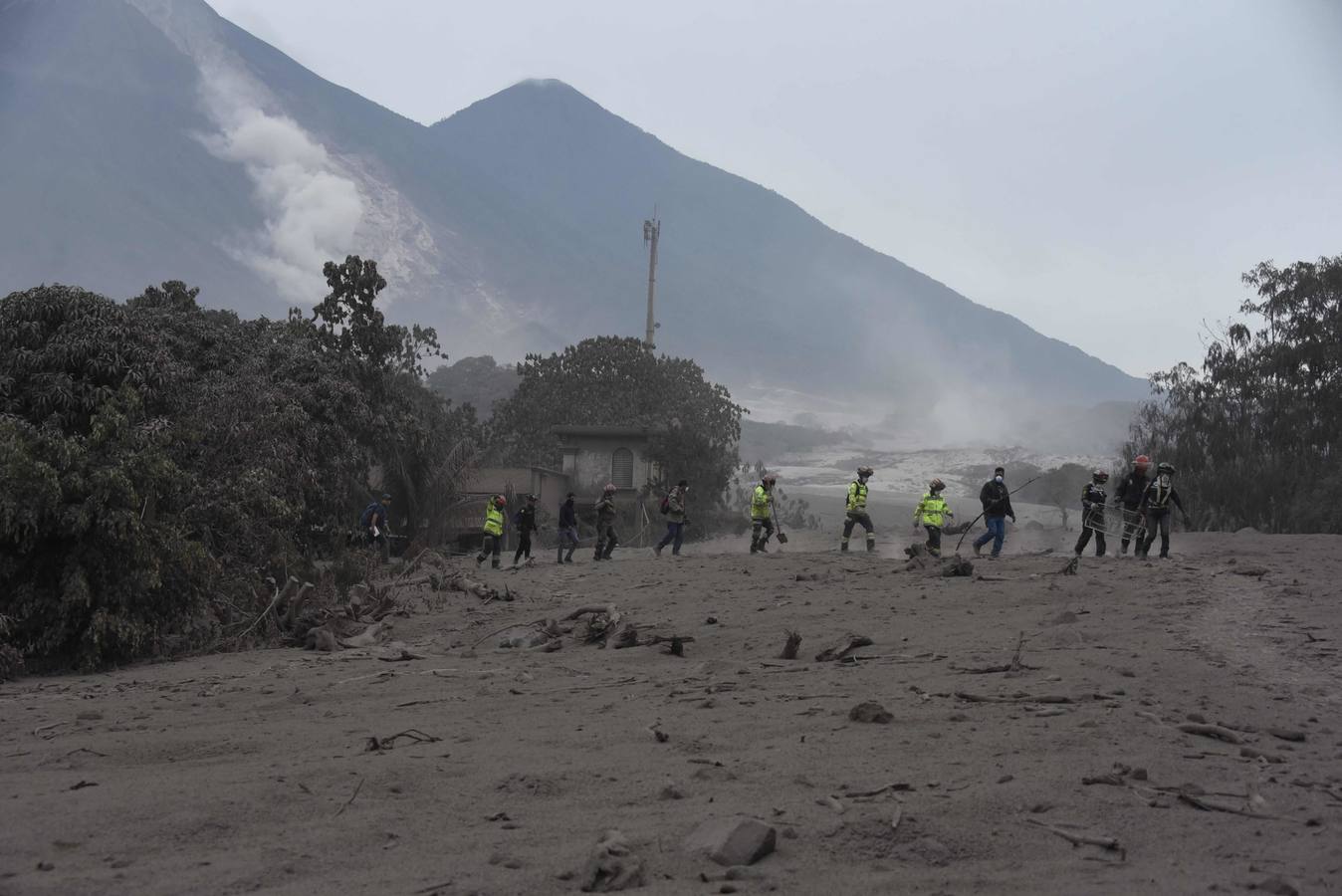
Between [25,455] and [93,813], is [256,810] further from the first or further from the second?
[25,455]

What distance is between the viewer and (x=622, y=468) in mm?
50938

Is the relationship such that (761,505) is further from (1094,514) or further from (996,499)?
(1094,514)

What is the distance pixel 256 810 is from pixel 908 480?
356 feet

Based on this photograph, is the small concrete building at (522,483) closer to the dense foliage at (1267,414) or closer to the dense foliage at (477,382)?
the dense foliage at (1267,414)

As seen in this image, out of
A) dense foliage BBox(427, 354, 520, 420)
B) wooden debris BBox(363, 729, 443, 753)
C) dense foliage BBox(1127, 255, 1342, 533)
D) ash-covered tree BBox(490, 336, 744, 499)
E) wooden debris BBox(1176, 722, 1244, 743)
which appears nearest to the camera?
wooden debris BBox(1176, 722, 1244, 743)

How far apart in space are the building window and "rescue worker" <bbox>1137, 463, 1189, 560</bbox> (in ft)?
109

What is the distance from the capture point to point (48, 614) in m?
11.9

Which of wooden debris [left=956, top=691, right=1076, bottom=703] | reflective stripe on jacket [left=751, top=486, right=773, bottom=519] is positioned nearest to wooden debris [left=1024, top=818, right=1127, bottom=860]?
wooden debris [left=956, top=691, right=1076, bottom=703]

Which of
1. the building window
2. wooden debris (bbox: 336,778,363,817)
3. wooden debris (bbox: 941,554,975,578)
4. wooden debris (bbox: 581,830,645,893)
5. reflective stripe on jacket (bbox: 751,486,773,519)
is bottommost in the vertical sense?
wooden debris (bbox: 336,778,363,817)

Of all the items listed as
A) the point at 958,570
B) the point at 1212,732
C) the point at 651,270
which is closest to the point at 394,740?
the point at 1212,732

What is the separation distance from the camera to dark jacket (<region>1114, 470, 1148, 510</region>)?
1904 centimetres

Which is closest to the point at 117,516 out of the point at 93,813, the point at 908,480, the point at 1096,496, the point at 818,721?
the point at 93,813

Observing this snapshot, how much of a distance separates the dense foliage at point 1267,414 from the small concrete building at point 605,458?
19.9 meters

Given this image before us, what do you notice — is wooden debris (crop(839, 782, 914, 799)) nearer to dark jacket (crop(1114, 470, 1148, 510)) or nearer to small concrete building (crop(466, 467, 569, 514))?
dark jacket (crop(1114, 470, 1148, 510))
